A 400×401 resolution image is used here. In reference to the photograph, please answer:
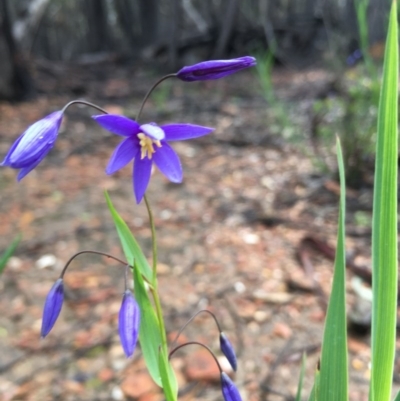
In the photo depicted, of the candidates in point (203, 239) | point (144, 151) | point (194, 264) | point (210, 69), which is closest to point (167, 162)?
point (144, 151)

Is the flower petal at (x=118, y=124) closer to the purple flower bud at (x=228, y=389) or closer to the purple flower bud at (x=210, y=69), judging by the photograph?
the purple flower bud at (x=210, y=69)

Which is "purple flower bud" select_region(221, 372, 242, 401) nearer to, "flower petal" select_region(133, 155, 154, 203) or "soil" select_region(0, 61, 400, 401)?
"flower petal" select_region(133, 155, 154, 203)

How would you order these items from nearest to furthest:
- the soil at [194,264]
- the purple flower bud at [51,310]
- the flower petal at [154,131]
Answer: the flower petal at [154,131] < the purple flower bud at [51,310] < the soil at [194,264]

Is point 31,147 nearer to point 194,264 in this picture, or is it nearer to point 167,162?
point 167,162

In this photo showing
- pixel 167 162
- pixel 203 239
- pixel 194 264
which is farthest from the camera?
pixel 203 239

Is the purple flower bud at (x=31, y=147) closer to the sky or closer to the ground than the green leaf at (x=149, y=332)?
closer to the sky

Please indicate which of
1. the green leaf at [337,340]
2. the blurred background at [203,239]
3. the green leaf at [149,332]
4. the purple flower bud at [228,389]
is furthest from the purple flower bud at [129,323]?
the blurred background at [203,239]

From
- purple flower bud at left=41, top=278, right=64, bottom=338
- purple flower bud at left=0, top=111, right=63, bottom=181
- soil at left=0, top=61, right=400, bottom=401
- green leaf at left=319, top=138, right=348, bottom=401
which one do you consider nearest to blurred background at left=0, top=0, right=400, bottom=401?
soil at left=0, top=61, right=400, bottom=401
